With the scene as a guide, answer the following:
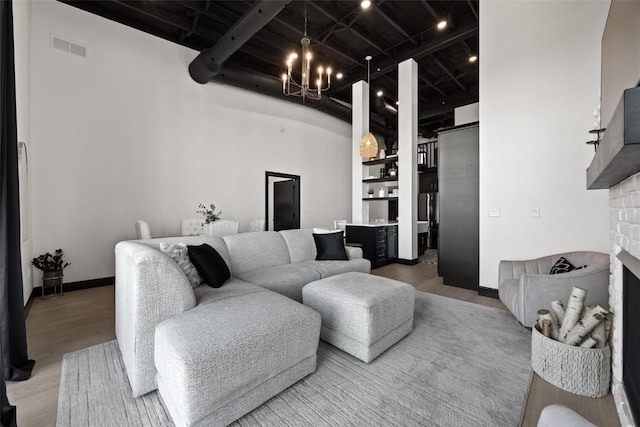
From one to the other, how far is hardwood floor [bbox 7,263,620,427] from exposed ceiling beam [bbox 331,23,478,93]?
4043mm

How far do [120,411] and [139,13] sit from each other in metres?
5.52

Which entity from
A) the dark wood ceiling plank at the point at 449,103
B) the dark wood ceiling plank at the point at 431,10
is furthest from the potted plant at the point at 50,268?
the dark wood ceiling plank at the point at 449,103

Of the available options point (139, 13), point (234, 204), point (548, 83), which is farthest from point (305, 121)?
point (548, 83)

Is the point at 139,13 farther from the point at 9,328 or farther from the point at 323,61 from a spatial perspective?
the point at 9,328

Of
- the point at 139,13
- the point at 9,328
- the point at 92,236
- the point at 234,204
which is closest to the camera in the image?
the point at 9,328

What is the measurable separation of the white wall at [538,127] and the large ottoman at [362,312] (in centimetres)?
193

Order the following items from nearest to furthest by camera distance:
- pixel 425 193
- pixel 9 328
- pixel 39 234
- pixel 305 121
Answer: pixel 9 328, pixel 39 234, pixel 305 121, pixel 425 193

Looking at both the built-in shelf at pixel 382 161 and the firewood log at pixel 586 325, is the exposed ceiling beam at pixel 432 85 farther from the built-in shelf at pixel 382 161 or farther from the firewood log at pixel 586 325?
the firewood log at pixel 586 325

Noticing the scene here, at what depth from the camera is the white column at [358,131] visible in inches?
241

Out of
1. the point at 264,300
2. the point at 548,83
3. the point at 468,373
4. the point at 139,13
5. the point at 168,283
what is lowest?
the point at 468,373

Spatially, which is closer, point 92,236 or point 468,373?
point 468,373

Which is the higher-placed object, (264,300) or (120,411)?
(264,300)

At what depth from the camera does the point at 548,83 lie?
3043 mm

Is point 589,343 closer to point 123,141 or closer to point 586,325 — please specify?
point 586,325
